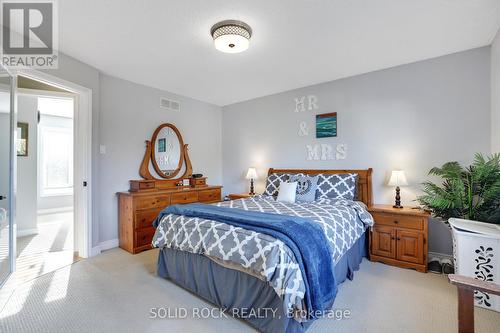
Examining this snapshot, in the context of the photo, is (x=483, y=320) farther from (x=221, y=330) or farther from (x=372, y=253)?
(x=221, y=330)

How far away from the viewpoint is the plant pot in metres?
1.93

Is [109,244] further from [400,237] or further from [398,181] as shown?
[398,181]

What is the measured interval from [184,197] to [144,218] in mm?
706

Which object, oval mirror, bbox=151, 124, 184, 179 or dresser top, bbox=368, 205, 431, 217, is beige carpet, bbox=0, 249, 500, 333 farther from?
oval mirror, bbox=151, 124, 184, 179

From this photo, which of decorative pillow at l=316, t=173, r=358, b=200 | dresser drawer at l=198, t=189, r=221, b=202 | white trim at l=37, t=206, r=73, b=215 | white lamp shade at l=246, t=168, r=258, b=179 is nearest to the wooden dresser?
dresser drawer at l=198, t=189, r=221, b=202

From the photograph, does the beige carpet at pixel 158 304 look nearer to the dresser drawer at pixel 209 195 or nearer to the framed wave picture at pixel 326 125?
the dresser drawer at pixel 209 195

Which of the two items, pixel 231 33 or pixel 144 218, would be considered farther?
pixel 144 218

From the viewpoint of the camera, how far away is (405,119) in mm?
3068

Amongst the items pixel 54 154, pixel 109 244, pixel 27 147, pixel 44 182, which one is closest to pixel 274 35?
pixel 109 244

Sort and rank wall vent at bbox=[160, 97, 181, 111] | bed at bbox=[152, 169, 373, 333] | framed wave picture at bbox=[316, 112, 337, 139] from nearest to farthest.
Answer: bed at bbox=[152, 169, 373, 333]
framed wave picture at bbox=[316, 112, 337, 139]
wall vent at bbox=[160, 97, 181, 111]

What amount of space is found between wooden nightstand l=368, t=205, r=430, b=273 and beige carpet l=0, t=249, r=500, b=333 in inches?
5.6

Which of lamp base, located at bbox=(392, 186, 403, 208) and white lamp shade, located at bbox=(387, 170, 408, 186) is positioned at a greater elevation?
white lamp shade, located at bbox=(387, 170, 408, 186)

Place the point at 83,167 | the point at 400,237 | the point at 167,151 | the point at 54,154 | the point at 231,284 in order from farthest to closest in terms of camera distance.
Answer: the point at 54,154 < the point at 167,151 < the point at 83,167 < the point at 400,237 < the point at 231,284

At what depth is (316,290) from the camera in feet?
5.04
